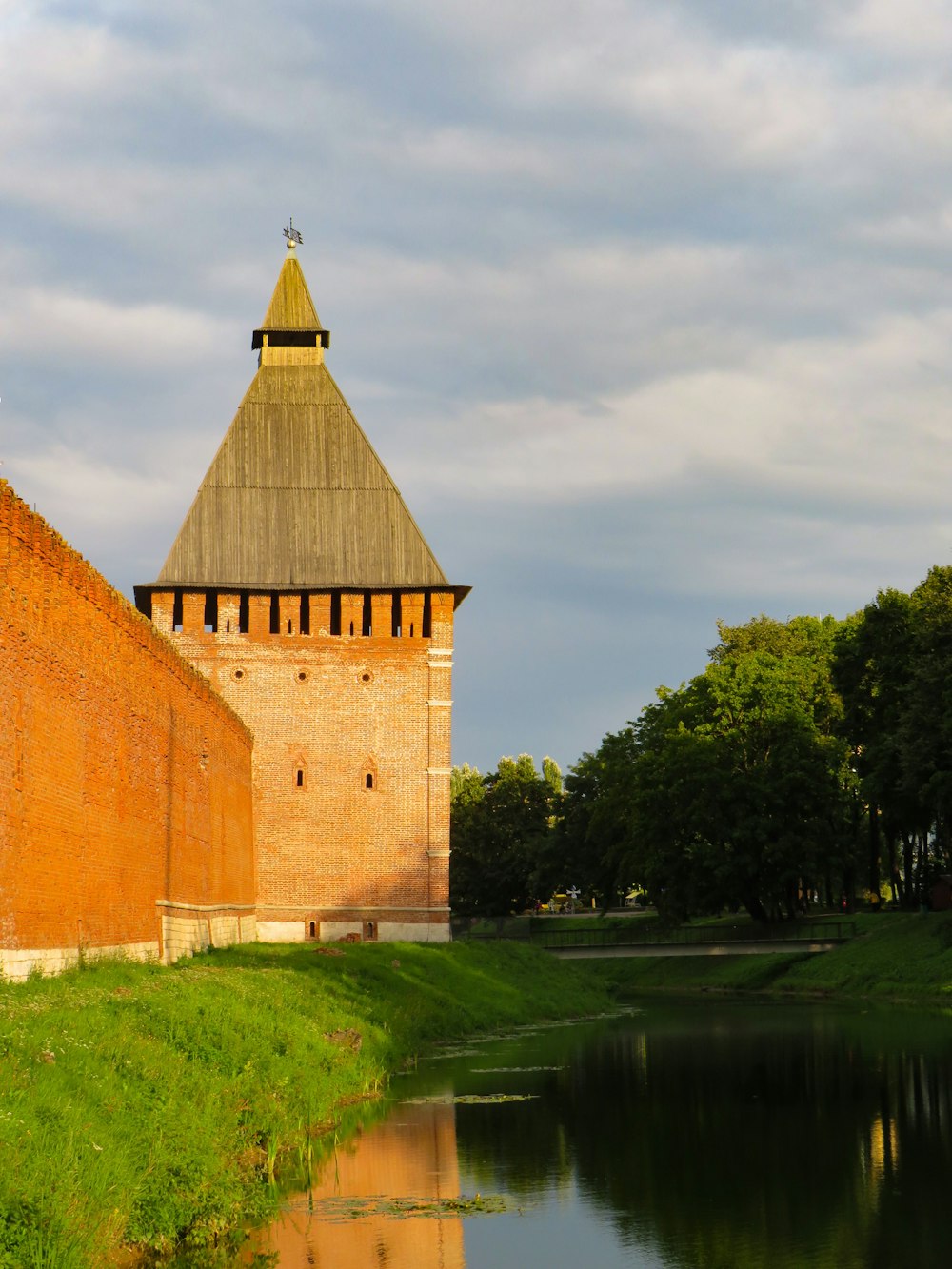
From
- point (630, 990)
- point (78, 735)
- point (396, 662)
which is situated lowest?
point (630, 990)

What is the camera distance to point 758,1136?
1515 centimetres

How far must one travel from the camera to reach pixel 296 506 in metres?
39.7

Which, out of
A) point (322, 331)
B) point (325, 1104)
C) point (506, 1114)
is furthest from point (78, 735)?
point (322, 331)

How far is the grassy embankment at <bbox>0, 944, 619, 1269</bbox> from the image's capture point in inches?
322

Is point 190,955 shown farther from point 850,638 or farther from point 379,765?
point 850,638

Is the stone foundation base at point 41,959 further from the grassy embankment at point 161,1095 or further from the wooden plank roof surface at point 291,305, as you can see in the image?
the wooden plank roof surface at point 291,305

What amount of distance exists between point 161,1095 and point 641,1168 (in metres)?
4.66

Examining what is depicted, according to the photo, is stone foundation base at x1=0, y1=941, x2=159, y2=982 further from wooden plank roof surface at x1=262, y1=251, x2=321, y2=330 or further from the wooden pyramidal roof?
wooden plank roof surface at x1=262, y1=251, x2=321, y2=330

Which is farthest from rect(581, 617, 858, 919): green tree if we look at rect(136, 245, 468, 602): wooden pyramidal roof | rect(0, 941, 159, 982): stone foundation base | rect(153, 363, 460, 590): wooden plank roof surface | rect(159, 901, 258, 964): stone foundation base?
rect(0, 941, 159, 982): stone foundation base

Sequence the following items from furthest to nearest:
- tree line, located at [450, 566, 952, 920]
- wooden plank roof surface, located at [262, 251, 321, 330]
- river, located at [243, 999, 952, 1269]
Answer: wooden plank roof surface, located at [262, 251, 321, 330]
tree line, located at [450, 566, 952, 920]
river, located at [243, 999, 952, 1269]

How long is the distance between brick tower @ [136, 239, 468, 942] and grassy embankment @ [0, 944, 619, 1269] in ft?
47.2

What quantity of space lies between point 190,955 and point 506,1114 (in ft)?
34.0

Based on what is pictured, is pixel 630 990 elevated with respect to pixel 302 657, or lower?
lower

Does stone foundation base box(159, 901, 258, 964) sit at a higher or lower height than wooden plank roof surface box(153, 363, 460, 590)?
lower
